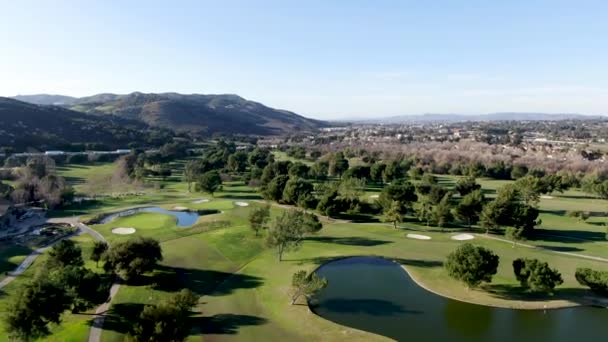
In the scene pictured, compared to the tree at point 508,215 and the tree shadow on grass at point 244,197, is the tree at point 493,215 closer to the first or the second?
the tree at point 508,215

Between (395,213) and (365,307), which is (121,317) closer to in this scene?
(365,307)

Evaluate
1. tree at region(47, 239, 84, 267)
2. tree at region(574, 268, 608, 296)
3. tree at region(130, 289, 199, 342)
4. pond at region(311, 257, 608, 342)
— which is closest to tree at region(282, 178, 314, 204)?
pond at region(311, 257, 608, 342)

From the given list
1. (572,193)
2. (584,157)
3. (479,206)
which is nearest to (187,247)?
(479,206)

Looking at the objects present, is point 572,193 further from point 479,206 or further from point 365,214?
point 365,214

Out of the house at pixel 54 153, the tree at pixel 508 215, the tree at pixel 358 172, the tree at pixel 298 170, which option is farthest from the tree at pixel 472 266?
the house at pixel 54 153

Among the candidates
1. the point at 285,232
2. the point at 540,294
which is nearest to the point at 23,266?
the point at 285,232

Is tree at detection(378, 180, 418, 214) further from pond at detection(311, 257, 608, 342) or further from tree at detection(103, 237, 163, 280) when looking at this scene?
tree at detection(103, 237, 163, 280)
